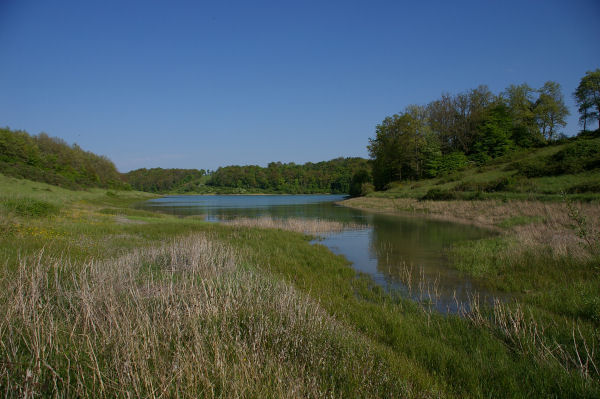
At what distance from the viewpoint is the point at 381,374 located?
3.76 m

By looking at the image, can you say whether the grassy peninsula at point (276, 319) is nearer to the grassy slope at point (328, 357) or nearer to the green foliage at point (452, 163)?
the grassy slope at point (328, 357)

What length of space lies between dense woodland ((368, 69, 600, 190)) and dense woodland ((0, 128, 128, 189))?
7336cm

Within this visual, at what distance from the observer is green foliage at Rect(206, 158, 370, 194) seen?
527 feet

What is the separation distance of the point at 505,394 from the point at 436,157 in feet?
221

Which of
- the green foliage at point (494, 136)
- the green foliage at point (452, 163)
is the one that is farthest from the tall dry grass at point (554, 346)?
the green foliage at point (494, 136)

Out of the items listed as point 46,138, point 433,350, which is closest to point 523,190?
point 433,350

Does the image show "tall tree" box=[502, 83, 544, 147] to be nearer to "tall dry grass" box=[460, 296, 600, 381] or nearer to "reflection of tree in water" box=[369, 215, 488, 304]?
"reflection of tree in water" box=[369, 215, 488, 304]

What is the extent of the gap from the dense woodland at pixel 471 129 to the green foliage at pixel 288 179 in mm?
78585

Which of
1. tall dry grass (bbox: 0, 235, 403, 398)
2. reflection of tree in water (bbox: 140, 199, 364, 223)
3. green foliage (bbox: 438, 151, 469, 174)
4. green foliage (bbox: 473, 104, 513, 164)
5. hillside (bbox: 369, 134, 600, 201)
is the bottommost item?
reflection of tree in water (bbox: 140, 199, 364, 223)

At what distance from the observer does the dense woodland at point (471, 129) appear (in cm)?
6262

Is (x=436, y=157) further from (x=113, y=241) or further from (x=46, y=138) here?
(x=46, y=138)

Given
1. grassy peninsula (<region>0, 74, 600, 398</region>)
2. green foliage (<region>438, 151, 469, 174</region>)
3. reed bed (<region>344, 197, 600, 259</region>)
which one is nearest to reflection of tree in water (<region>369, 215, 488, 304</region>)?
grassy peninsula (<region>0, 74, 600, 398</region>)

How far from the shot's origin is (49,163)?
7250cm

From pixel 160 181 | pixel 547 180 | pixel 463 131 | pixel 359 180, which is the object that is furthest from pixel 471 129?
pixel 160 181
